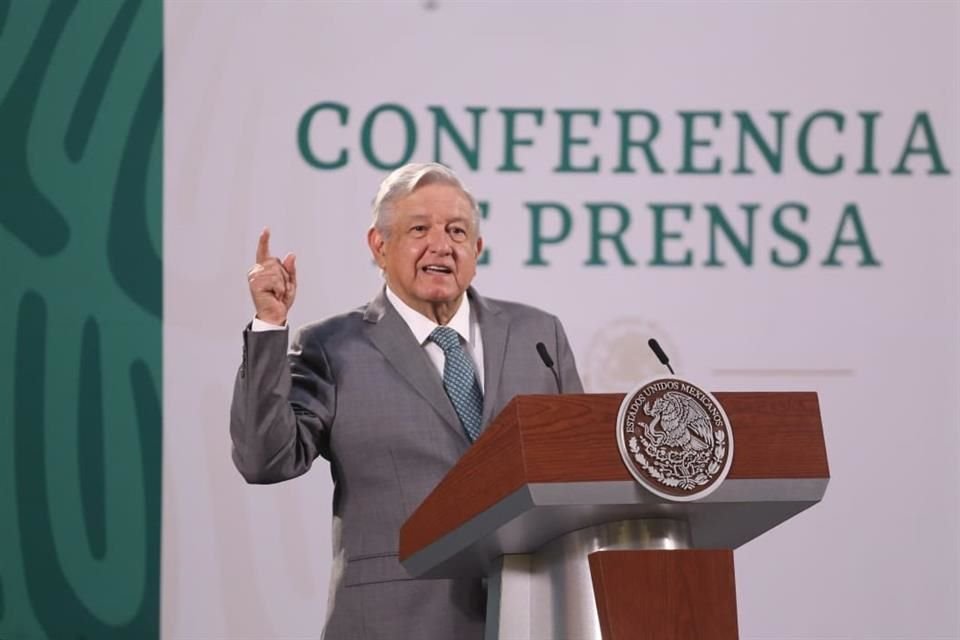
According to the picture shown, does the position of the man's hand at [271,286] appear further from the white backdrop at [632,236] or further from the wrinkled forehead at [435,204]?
the white backdrop at [632,236]

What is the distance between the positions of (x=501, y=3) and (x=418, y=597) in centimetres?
203

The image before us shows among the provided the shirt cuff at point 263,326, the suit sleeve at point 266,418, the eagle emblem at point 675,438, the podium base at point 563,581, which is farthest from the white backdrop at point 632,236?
the eagle emblem at point 675,438

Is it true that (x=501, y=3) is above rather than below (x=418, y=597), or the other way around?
above

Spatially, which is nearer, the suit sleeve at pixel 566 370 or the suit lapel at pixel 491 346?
the suit lapel at pixel 491 346

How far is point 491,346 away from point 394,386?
198 mm

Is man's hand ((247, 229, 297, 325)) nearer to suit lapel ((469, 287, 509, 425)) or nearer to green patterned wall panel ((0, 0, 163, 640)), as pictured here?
suit lapel ((469, 287, 509, 425))

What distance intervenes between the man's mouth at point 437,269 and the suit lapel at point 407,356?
0.10 metres

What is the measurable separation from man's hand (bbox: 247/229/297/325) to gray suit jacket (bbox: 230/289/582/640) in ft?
0.14

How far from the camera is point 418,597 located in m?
2.55

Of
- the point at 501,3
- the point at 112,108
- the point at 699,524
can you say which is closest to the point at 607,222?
the point at 501,3

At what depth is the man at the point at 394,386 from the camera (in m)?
2.50

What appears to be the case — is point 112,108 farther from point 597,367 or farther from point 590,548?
point 590,548

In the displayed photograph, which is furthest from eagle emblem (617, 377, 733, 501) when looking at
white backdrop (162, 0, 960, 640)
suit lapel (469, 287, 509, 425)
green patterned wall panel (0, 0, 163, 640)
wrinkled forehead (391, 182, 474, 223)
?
green patterned wall panel (0, 0, 163, 640)

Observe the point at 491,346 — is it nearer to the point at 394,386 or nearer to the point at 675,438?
the point at 394,386
